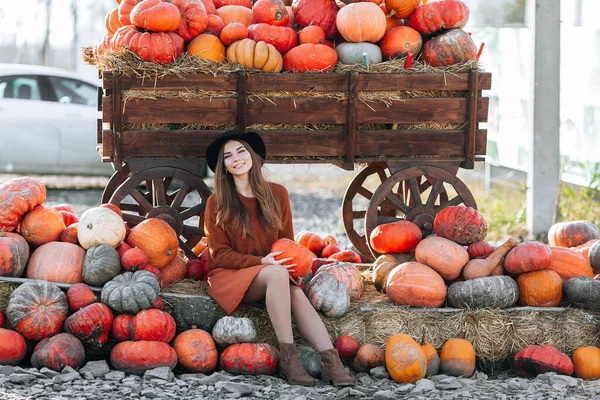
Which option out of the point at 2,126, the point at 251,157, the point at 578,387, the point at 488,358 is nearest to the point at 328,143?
the point at 251,157

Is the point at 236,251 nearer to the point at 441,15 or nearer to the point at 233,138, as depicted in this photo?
the point at 233,138

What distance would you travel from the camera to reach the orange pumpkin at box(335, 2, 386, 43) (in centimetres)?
656

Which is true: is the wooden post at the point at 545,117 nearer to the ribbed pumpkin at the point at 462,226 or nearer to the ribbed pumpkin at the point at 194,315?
the ribbed pumpkin at the point at 462,226

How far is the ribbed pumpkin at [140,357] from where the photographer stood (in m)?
5.14

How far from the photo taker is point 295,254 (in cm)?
566

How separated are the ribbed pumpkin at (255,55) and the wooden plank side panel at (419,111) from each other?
0.70 meters

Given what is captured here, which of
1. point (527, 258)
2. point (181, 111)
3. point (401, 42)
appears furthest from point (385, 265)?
point (181, 111)

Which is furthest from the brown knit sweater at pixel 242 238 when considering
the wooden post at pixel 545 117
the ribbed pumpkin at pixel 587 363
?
the wooden post at pixel 545 117

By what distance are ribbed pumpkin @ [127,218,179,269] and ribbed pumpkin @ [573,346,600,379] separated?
2662 millimetres

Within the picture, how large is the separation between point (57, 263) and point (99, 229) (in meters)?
0.34

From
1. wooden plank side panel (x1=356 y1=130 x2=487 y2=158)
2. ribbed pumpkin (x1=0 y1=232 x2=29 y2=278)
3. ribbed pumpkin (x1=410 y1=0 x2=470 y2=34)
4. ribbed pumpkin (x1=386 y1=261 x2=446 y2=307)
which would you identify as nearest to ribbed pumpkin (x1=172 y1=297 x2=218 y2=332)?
ribbed pumpkin (x1=0 y1=232 x2=29 y2=278)

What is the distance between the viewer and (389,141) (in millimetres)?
6668

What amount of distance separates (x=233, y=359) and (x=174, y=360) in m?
0.34

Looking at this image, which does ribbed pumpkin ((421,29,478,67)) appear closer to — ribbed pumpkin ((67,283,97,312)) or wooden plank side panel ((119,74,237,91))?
wooden plank side panel ((119,74,237,91))
